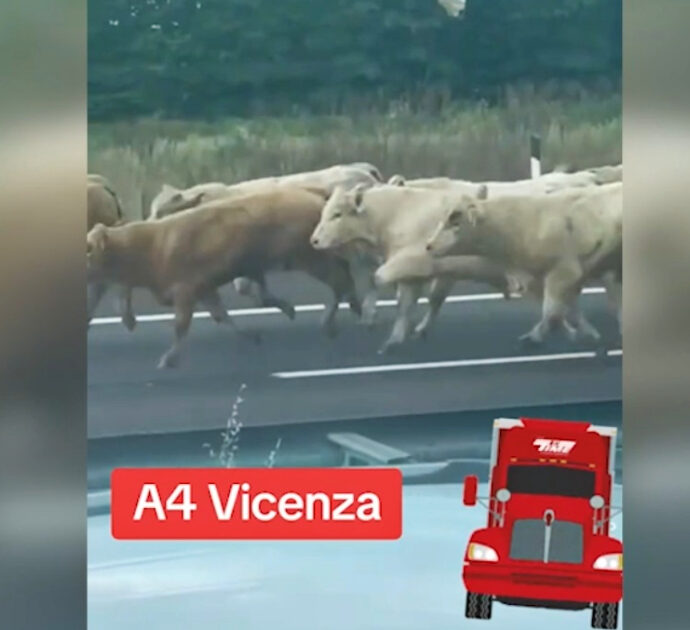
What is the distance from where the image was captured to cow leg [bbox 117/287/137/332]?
328 cm

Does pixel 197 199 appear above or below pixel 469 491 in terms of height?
above

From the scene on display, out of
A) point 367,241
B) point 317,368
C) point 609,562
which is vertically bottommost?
point 609,562

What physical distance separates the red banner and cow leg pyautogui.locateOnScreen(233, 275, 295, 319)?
41cm

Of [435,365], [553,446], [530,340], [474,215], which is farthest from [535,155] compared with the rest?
[553,446]

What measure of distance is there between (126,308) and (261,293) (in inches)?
13.4

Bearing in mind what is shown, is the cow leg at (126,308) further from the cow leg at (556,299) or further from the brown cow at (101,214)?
the cow leg at (556,299)

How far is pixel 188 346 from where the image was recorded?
329cm

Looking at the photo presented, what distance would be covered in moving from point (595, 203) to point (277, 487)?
3.54 feet

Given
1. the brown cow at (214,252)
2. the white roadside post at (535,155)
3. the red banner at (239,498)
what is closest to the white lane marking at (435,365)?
the brown cow at (214,252)

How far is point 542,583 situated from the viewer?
333 centimetres

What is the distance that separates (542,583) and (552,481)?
26 centimetres

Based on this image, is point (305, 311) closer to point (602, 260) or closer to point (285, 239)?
point (285, 239)

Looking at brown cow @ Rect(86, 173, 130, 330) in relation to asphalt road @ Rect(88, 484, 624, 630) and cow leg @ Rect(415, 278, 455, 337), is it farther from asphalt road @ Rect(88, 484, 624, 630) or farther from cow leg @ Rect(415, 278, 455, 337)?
cow leg @ Rect(415, 278, 455, 337)

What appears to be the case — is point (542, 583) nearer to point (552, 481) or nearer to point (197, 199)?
point (552, 481)
